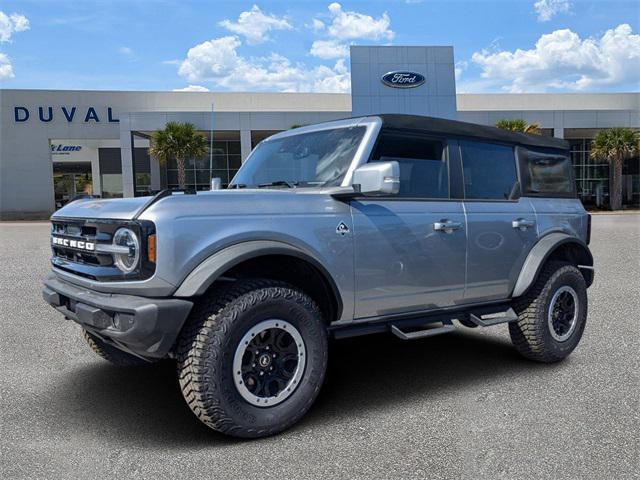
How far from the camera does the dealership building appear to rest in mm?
36191

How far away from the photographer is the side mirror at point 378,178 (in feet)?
11.8

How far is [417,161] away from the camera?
4398 mm

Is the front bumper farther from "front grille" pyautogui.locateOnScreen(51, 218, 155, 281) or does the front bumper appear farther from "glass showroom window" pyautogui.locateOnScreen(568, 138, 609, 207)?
"glass showroom window" pyautogui.locateOnScreen(568, 138, 609, 207)

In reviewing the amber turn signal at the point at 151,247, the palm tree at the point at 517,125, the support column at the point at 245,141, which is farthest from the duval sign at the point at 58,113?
the amber turn signal at the point at 151,247

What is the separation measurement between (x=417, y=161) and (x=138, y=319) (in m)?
2.43

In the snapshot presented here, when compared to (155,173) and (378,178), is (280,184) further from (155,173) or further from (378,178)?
(155,173)

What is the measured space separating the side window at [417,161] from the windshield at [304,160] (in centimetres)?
23

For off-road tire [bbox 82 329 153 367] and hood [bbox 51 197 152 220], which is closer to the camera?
hood [bbox 51 197 152 220]

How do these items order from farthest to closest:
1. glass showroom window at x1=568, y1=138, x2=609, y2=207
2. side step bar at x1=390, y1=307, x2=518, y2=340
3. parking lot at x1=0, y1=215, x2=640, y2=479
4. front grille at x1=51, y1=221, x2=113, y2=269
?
Result: 1. glass showroom window at x1=568, y1=138, x2=609, y2=207
2. side step bar at x1=390, y1=307, x2=518, y2=340
3. front grille at x1=51, y1=221, x2=113, y2=269
4. parking lot at x1=0, y1=215, x2=640, y2=479

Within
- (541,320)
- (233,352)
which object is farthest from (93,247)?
(541,320)

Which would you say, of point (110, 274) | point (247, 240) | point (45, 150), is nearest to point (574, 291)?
point (247, 240)

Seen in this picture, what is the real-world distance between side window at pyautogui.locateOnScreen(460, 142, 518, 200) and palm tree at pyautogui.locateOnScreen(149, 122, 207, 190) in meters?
30.8

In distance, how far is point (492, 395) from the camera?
4.23m

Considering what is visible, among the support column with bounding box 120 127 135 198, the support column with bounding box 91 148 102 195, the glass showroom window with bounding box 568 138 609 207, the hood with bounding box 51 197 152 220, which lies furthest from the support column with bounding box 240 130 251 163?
the hood with bounding box 51 197 152 220
